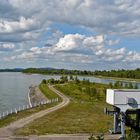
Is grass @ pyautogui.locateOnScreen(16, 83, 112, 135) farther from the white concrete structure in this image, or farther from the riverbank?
the riverbank

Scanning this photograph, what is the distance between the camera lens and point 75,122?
47.0m

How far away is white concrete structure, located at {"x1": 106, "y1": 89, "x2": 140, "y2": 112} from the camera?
3525cm

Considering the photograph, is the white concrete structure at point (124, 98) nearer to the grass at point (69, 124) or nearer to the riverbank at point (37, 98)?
the grass at point (69, 124)

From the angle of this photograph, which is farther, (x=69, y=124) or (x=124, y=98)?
(x=69, y=124)

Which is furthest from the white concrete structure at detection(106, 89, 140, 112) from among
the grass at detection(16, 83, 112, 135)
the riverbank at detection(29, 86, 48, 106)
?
the riverbank at detection(29, 86, 48, 106)

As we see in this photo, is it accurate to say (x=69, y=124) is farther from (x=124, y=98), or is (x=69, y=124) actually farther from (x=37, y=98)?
(x=37, y=98)

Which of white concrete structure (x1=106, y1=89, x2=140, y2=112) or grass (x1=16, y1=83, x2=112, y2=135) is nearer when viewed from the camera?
white concrete structure (x1=106, y1=89, x2=140, y2=112)

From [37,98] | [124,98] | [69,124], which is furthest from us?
[37,98]

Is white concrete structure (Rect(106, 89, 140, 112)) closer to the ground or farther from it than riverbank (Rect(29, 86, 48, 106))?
farther from it

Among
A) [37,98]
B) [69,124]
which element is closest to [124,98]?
[69,124]

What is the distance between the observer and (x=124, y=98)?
35469 millimetres

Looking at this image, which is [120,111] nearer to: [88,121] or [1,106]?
[88,121]

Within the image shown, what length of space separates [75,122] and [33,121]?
18.2ft

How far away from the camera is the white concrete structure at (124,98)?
116ft
